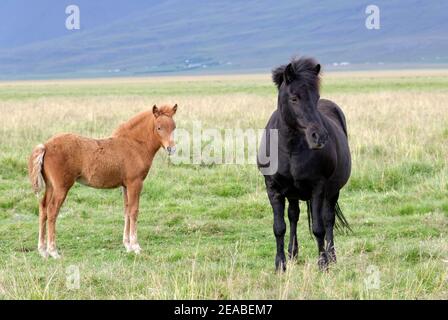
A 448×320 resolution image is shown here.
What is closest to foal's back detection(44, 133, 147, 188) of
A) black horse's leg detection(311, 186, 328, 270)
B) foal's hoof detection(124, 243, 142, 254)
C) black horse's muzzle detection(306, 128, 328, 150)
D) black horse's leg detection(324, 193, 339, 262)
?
foal's hoof detection(124, 243, 142, 254)

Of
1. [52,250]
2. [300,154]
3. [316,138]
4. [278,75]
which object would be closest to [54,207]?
[52,250]

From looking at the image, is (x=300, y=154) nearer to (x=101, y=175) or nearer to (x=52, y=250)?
(x=101, y=175)

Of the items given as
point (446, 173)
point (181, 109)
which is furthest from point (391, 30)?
point (446, 173)

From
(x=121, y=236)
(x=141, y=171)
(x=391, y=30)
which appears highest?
(x=391, y=30)

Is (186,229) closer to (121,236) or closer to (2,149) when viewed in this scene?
(121,236)

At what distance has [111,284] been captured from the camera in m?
6.51

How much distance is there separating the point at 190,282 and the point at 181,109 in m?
19.1

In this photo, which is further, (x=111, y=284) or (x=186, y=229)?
(x=186, y=229)

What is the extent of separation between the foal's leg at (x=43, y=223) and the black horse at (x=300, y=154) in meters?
2.86

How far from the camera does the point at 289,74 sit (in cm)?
691

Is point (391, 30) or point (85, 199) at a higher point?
point (391, 30)

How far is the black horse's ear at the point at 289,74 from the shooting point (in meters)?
6.88

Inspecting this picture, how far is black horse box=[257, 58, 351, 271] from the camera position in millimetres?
6852
